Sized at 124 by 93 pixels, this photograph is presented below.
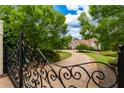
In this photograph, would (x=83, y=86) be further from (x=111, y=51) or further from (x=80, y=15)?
(x=80, y=15)

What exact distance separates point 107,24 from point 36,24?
822 millimetres

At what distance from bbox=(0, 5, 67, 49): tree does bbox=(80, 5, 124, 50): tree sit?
35 centimetres

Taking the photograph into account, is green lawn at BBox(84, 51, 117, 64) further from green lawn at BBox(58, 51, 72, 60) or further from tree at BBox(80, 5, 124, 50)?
green lawn at BBox(58, 51, 72, 60)

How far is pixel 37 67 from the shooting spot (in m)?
3.08

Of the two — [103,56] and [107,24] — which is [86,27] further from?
[103,56]

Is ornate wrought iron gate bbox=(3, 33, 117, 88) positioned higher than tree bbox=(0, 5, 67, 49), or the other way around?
tree bbox=(0, 5, 67, 49)

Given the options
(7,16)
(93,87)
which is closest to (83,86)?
(93,87)

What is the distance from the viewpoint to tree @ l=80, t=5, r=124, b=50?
303cm

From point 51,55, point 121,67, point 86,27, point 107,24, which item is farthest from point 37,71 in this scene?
point 121,67

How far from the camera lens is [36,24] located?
3.34m

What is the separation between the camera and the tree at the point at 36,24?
3203 mm

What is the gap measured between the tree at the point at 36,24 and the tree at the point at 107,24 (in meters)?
0.35

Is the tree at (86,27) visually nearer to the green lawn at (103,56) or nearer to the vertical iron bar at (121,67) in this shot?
the green lawn at (103,56)

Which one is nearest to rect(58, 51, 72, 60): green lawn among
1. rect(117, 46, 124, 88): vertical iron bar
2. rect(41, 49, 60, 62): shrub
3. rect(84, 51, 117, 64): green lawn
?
rect(41, 49, 60, 62): shrub
